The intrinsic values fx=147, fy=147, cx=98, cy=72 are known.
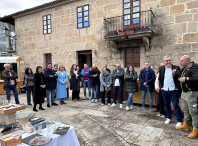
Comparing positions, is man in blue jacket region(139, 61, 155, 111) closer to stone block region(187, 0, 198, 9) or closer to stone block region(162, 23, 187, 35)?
stone block region(162, 23, 187, 35)

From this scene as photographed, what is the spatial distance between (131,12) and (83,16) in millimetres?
3415

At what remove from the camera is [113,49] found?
9078 millimetres

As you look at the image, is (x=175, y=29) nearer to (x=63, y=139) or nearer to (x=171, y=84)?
(x=171, y=84)

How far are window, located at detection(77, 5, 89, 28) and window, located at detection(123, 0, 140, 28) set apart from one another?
268cm

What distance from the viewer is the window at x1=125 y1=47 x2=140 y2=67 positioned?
8.53m

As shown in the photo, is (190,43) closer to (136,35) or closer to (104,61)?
(136,35)

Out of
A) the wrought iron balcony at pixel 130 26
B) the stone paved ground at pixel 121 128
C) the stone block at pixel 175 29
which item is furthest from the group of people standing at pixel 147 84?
the stone block at pixel 175 29

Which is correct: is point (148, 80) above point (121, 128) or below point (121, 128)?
above

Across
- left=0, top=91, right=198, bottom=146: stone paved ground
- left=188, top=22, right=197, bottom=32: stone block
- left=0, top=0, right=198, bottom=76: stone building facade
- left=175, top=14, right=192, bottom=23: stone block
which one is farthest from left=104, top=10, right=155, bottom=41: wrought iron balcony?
left=0, top=91, right=198, bottom=146: stone paved ground

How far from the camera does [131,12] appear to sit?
27.6ft

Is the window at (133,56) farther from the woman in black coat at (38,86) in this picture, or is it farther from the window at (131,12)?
the woman in black coat at (38,86)

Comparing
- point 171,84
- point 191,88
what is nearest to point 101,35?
point 171,84

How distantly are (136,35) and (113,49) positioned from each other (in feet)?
5.94

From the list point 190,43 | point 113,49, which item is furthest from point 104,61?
point 190,43
